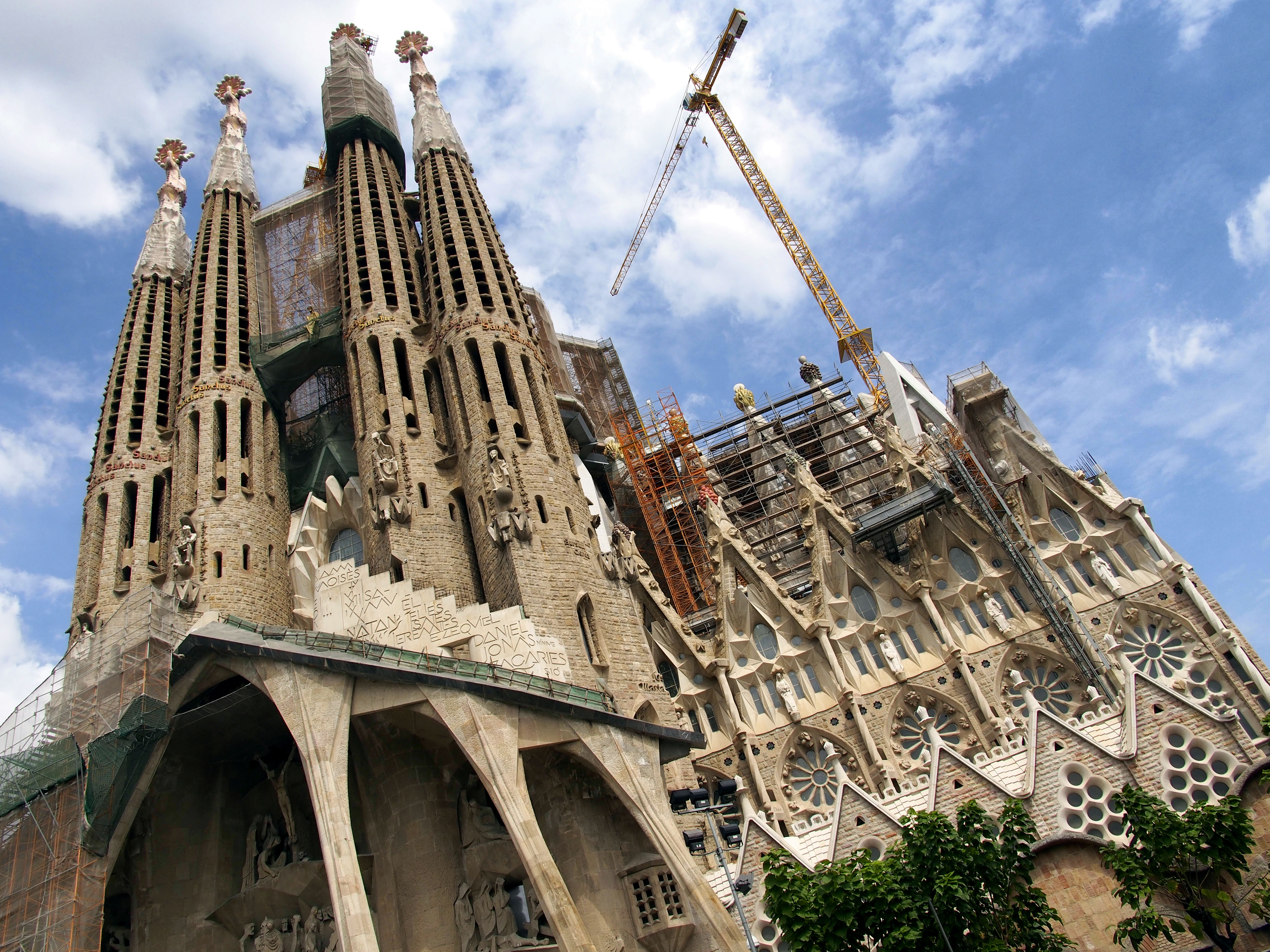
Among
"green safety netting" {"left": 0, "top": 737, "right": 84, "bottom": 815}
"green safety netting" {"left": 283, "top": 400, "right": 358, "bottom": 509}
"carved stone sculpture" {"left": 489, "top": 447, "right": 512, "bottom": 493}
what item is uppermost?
"green safety netting" {"left": 283, "top": 400, "right": 358, "bottom": 509}

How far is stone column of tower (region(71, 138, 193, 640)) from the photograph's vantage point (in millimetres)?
27797

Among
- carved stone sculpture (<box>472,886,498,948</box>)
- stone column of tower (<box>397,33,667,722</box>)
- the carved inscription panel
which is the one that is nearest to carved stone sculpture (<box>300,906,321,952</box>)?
carved stone sculpture (<box>472,886,498,948</box>)

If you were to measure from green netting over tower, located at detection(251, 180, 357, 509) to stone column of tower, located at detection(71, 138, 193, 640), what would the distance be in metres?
3.33

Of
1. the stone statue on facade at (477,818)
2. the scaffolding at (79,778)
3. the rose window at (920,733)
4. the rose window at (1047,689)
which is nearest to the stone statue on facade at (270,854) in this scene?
the scaffolding at (79,778)

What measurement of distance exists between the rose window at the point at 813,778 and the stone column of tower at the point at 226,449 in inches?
599

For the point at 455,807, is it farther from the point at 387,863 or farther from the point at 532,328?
the point at 532,328

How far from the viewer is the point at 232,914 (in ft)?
69.1

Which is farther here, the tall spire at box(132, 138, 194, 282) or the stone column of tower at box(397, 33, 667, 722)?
the tall spire at box(132, 138, 194, 282)

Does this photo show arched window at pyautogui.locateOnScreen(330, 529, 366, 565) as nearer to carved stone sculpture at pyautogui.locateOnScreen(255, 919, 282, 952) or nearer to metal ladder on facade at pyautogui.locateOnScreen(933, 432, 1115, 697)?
carved stone sculpture at pyautogui.locateOnScreen(255, 919, 282, 952)

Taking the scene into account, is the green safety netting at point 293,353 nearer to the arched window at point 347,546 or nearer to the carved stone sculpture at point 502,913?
the arched window at point 347,546

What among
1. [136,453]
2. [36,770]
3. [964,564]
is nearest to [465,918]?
[36,770]

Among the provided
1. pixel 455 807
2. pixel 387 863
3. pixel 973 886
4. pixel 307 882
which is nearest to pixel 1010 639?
pixel 973 886

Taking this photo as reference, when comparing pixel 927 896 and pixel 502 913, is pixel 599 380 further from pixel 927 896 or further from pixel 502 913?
pixel 927 896

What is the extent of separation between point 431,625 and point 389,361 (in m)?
11.0
